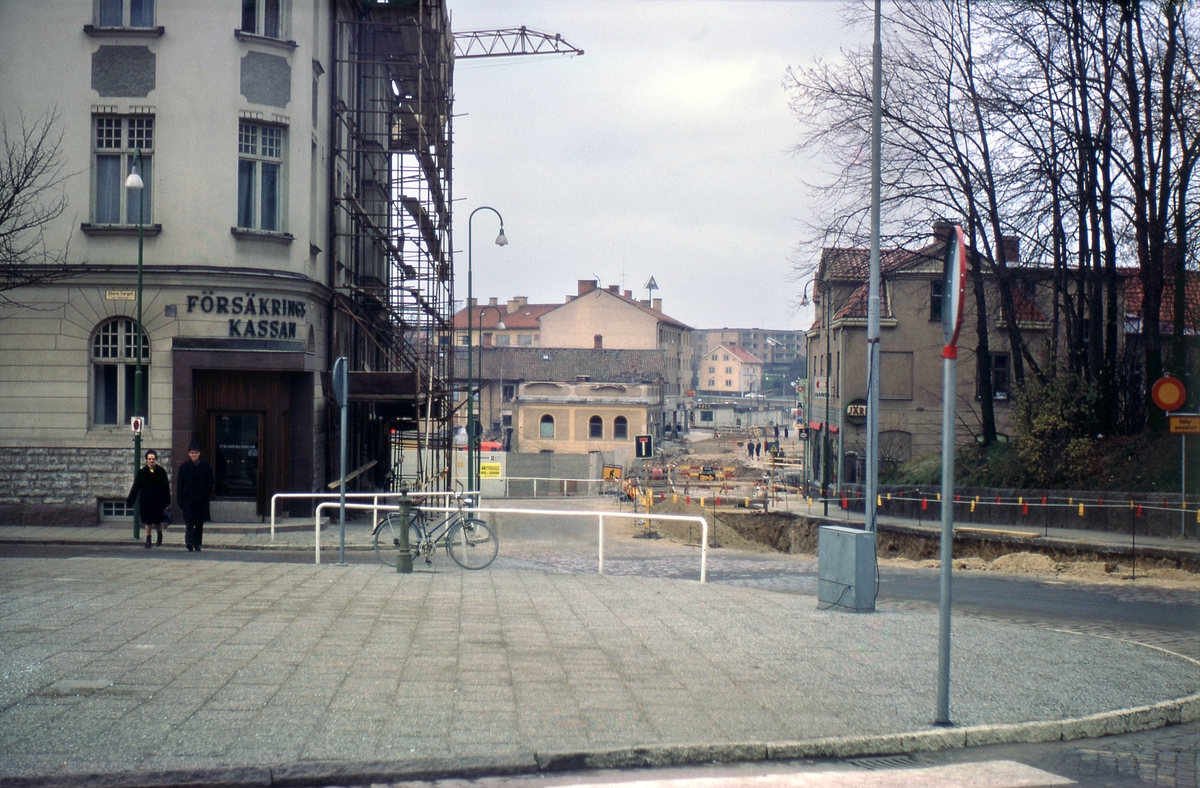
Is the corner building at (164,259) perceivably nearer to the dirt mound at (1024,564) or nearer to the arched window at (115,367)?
the arched window at (115,367)

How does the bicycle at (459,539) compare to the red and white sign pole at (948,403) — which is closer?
the red and white sign pole at (948,403)

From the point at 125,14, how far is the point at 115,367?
7076 millimetres

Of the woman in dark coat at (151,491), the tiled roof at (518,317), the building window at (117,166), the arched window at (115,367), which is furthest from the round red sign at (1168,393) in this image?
the tiled roof at (518,317)

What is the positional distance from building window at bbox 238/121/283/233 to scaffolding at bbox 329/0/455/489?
2554mm

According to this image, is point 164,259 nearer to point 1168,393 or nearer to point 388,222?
point 388,222

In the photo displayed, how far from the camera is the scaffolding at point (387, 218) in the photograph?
2514cm

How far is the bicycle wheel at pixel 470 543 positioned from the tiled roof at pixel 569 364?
73.5m

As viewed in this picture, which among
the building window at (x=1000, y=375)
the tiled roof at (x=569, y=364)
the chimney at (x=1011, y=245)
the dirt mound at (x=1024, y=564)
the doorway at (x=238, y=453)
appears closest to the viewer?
the dirt mound at (x=1024, y=564)

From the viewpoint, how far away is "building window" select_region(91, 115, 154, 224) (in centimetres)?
2091

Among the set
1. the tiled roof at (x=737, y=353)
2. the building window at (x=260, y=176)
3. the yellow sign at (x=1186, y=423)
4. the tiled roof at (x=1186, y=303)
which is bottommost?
the yellow sign at (x=1186, y=423)

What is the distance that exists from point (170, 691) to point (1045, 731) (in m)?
Answer: 5.58

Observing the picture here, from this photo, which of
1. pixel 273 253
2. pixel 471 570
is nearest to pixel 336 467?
pixel 273 253

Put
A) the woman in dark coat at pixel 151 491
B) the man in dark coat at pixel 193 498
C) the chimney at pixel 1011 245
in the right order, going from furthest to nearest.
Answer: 1. the chimney at pixel 1011 245
2. the woman in dark coat at pixel 151 491
3. the man in dark coat at pixel 193 498

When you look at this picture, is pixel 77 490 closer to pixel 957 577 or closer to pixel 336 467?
pixel 336 467
